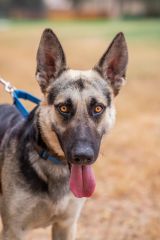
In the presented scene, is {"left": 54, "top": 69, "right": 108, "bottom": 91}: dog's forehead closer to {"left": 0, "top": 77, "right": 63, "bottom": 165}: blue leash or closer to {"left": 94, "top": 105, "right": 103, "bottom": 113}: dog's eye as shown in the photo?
{"left": 94, "top": 105, "right": 103, "bottom": 113}: dog's eye

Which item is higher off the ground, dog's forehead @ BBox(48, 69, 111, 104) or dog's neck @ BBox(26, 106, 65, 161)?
dog's forehead @ BBox(48, 69, 111, 104)

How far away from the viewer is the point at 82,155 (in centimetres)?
373

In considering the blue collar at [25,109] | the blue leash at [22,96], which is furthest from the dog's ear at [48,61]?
the blue leash at [22,96]

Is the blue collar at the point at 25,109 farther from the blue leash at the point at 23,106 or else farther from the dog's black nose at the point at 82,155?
the dog's black nose at the point at 82,155

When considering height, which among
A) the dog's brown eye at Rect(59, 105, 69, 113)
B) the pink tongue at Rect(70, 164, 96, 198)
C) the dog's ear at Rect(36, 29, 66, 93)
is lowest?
the pink tongue at Rect(70, 164, 96, 198)

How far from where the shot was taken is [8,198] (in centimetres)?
425

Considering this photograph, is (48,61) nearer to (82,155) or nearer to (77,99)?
(77,99)

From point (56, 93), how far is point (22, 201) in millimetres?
897

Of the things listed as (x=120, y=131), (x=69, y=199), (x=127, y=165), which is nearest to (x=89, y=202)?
(x=127, y=165)

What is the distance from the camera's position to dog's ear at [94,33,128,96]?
451cm

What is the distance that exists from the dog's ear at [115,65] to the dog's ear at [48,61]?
0.34m

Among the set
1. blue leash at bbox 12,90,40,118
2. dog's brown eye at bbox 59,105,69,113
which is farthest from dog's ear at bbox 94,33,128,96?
blue leash at bbox 12,90,40,118

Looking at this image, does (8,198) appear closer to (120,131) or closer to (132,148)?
(132,148)

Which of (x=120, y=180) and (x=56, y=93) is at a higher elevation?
(x=56, y=93)
